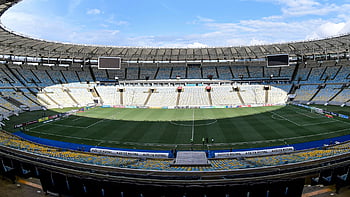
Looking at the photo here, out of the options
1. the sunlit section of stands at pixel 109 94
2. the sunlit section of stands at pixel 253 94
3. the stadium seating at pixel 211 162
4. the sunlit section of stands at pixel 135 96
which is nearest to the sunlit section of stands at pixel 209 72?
the sunlit section of stands at pixel 253 94

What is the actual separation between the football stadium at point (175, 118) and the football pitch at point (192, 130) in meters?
0.15

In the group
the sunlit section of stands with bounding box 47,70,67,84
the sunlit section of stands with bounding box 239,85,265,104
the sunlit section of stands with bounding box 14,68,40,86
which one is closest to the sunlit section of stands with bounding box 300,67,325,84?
the sunlit section of stands with bounding box 239,85,265,104

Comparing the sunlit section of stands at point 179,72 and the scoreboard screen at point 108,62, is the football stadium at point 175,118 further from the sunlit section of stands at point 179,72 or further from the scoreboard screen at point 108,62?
the sunlit section of stands at point 179,72

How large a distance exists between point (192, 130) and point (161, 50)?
3246cm

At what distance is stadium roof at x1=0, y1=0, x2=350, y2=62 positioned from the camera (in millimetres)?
42234

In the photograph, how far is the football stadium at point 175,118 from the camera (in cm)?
1273

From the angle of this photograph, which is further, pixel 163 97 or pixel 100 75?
pixel 100 75

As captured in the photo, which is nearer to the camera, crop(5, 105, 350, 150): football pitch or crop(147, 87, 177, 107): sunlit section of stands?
crop(5, 105, 350, 150): football pitch

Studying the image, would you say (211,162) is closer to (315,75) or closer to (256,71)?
(315,75)

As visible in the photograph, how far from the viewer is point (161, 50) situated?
185 feet

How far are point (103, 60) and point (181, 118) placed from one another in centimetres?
2781

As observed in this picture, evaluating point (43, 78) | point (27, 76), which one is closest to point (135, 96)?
point (43, 78)

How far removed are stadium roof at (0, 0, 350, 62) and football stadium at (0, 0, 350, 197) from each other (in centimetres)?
28

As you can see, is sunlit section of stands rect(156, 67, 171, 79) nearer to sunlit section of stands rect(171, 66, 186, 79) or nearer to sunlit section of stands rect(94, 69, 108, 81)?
sunlit section of stands rect(171, 66, 186, 79)
